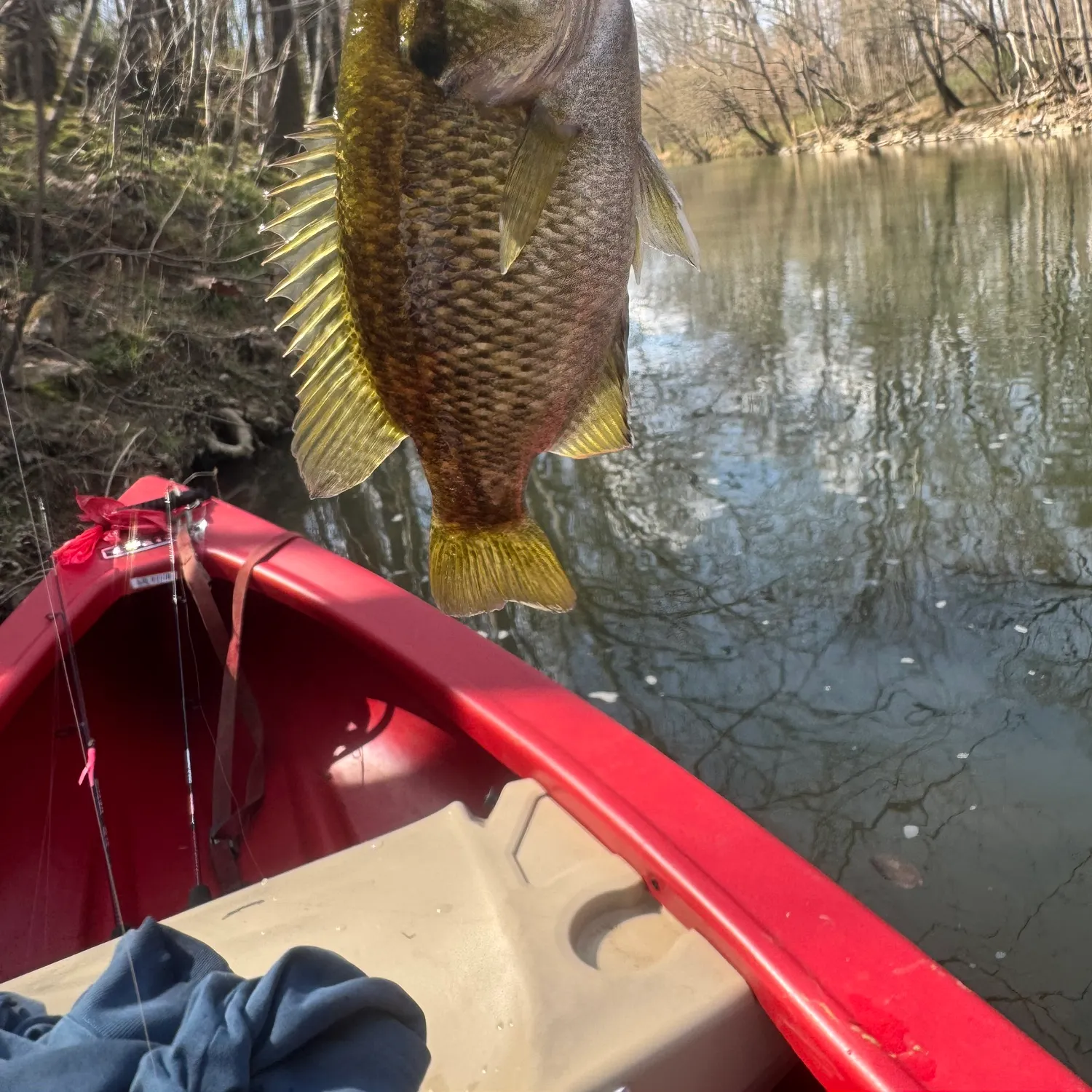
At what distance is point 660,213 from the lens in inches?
38.7

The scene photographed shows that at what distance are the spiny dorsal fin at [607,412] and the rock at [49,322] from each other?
23.3ft

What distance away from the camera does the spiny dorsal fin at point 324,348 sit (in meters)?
0.96

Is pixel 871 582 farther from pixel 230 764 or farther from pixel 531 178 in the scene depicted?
pixel 531 178

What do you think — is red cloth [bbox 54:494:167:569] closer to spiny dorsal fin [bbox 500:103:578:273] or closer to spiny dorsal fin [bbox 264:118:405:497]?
spiny dorsal fin [bbox 264:118:405:497]

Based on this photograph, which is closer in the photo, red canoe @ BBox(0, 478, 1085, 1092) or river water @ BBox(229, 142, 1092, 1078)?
red canoe @ BBox(0, 478, 1085, 1092)

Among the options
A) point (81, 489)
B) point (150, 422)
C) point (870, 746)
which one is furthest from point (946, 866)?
point (150, 422)

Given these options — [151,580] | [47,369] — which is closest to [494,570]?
[151,580]

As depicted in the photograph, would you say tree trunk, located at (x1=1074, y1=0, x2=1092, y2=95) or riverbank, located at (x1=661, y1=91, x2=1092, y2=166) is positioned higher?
tree trunk, located at (x1=1074, y1=0, x2=1092, y2=95)

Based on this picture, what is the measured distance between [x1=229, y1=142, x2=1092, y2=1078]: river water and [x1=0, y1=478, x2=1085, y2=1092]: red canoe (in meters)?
1.70

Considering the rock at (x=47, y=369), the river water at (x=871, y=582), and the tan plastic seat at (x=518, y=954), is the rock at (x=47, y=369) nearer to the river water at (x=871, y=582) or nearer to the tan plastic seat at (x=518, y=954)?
the river water at (x=871, y=582)

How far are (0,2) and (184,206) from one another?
3386mm

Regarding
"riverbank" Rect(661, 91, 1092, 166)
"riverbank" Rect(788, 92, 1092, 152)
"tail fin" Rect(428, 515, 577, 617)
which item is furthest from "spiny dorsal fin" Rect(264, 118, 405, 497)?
"riverbank" Rect(788, 92, 1092, 152)

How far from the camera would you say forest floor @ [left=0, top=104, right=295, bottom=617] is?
6.09m

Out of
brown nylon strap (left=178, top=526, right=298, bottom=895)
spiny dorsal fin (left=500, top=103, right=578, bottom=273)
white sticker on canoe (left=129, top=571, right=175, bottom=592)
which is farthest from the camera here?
white sticker on canoe (left=129, top=571, right=175, bottom=592)
